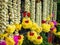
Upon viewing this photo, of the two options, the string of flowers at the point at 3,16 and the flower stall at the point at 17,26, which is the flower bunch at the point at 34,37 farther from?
the string of flowers at the point at 3,16

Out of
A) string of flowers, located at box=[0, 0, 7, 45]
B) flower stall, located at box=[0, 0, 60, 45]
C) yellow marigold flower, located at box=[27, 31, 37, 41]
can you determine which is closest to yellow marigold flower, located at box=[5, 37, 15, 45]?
flower stall, located at box=[0, 0, 60, 45]

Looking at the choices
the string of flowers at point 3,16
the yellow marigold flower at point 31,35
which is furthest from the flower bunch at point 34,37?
the string of flowers at point 3,16

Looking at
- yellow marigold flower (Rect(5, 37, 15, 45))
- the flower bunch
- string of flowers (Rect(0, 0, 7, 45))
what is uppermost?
string of flowers (Rect(0, 0, 7, 45))

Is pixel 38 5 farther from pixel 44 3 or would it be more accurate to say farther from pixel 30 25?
pixel 30 25

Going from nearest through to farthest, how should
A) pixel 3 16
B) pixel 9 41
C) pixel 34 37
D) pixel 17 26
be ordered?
pixel 9 41 → pixel 3 16 → pixel 17 26 → pixel 34 37

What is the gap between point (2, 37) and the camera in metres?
3.29

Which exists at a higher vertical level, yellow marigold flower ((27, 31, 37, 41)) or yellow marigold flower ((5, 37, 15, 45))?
yellow marigold flower ((5, 37, 15, 45))

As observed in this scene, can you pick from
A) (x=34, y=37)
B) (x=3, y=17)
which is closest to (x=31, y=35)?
(x=34, y=37)

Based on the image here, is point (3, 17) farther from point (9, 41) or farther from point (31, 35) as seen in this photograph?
point (31, 35)

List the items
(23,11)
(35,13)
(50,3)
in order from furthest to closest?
(50,3), (35,13), (23,11)

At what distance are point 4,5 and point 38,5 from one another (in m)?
2.80

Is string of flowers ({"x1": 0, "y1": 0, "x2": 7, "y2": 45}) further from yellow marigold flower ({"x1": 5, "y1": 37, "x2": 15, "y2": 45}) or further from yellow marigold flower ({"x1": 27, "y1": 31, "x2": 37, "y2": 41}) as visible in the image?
yellow marigold flower ({"x1": 27, "y1": 31, "x2": 37, "y2": 41})

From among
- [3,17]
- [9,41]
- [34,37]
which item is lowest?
[34,37]

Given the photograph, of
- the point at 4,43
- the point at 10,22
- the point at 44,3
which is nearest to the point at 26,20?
the point at 10,22
